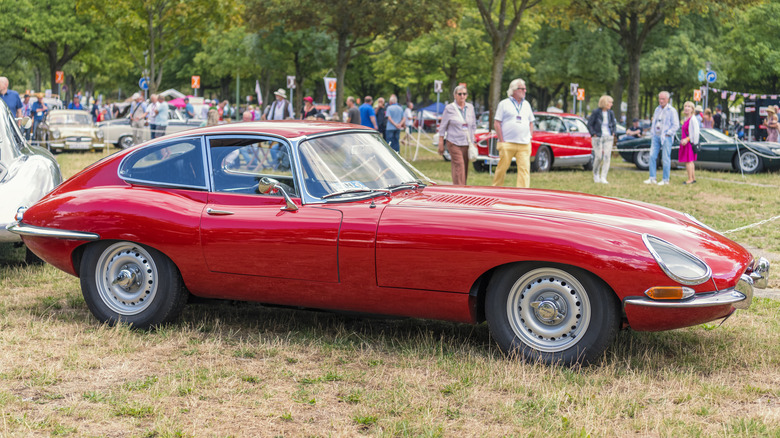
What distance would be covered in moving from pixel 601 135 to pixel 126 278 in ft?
41.3

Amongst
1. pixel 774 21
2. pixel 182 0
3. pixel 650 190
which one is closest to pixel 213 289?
pixel 650 190

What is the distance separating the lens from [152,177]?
550 cm

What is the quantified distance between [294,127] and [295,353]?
1.51m

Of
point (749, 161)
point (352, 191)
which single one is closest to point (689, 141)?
point (749, 161)

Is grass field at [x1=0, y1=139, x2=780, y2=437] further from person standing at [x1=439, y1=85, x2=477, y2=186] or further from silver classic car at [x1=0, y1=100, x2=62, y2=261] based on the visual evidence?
person standing at [x1=439, y1=85, x2=477, y2=186]

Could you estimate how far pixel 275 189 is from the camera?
501cm

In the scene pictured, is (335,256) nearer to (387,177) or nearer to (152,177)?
(387,177)

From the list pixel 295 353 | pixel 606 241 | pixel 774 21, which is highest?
pixel 774 21

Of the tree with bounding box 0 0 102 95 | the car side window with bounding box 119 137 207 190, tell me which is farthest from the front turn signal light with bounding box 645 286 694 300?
the tree with bounding box 0 0 102 95

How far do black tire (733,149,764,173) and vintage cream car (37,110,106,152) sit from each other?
18.3 metres

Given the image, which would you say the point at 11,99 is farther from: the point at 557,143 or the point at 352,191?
the point at 557,143

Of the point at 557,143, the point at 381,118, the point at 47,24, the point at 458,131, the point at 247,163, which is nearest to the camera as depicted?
the point at 247,163

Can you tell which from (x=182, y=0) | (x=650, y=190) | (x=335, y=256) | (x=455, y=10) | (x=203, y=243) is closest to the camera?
(x=335, y=256)

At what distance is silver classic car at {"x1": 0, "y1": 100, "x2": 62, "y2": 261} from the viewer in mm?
6789
